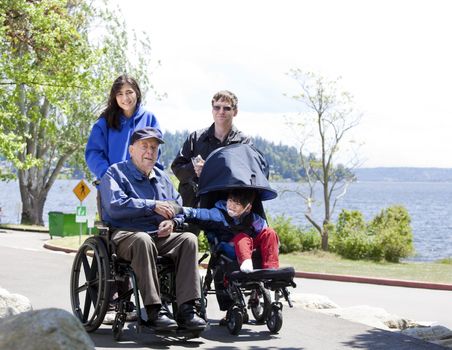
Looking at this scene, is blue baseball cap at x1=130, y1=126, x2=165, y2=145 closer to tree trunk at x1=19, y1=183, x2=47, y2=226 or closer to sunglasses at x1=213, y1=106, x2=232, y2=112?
sunglasses at x1=213, y1=106, x2=232, y2=112

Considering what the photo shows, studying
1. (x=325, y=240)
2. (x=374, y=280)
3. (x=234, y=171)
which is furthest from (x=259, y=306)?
(x=325, y=240)

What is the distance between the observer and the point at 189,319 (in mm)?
6941

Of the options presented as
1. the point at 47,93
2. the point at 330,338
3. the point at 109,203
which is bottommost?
the point at 330,338

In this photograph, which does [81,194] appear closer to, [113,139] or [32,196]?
[113,139]

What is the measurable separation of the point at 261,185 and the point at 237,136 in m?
0.73

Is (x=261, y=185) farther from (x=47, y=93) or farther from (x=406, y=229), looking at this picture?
(x=47, y=93)

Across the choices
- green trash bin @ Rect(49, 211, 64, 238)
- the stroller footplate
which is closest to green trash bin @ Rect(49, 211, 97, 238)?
green trash bin @ Rect(49, 211, 64, 238)

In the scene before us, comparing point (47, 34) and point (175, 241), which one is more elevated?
point (47, 34)

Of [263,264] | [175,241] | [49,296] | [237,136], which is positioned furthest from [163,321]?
[49,296]

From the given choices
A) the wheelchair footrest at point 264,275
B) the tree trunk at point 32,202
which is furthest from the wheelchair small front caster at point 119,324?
the tree trunk at point 32,202

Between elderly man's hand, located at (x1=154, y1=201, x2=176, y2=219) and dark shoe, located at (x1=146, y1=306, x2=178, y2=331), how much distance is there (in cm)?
75

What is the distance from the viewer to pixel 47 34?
29.1m

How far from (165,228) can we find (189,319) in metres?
0.72

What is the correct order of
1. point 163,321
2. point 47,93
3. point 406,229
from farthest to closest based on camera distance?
point 47,93 < point 406,229 < point 163,321
